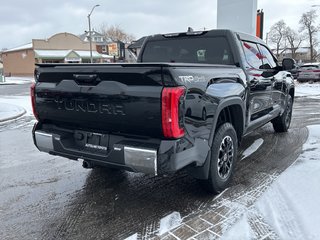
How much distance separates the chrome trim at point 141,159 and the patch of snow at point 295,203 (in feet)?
4.39

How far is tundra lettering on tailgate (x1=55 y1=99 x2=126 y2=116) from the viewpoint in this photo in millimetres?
3021

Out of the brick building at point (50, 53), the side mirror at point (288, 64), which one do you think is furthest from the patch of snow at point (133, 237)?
the brick building at point (50, 53)

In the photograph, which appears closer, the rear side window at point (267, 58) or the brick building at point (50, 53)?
the rear side window at point (267, 58)

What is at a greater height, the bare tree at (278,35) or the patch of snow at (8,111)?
the bare tree at (278,35)

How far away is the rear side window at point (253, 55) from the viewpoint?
15.3 feet

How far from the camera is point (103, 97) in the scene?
308 cm

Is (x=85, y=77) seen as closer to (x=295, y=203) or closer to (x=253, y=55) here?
(x=295, y=203)

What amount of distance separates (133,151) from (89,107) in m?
0.69

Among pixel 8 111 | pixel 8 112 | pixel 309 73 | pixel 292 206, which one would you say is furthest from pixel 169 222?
pixel 309 73

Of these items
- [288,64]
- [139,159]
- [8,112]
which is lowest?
[8,112]

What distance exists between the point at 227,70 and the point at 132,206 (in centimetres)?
194

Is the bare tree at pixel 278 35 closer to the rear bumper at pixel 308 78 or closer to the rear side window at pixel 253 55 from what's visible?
the rear bumper at pixel 308 78

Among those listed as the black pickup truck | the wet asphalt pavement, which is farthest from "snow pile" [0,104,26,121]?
the black pickup truck

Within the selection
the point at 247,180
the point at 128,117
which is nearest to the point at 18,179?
the point at 128,117
